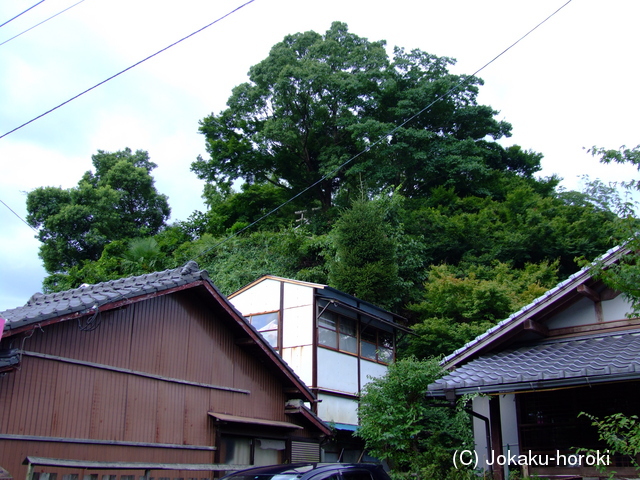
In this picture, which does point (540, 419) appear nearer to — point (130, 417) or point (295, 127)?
point (130, 417)

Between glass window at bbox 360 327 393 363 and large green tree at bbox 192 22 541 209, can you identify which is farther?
large green tree at bbox 192 22 541 209

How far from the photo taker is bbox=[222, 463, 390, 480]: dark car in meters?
6.90

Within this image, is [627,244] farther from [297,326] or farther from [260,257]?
[260,257]

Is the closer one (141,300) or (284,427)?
(141,300)

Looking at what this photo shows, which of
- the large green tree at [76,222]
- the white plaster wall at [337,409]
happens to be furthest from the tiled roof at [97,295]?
the large green tree at [76,222]

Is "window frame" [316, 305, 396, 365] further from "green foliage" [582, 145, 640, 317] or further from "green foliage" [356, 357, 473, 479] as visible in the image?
"green foliage" [582, 145, 640, 317]

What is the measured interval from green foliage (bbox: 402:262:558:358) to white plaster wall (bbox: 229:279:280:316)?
5609 mm

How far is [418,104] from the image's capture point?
34594mm

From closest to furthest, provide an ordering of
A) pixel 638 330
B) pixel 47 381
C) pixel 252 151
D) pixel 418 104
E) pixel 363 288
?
pixel 47 381 < pixel 638 330 < pixel 363 288 < pixel 418 104 < pixel 252 151

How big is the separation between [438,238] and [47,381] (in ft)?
75.3

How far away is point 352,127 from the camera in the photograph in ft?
109

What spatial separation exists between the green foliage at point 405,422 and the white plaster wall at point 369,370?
4766 millimetres

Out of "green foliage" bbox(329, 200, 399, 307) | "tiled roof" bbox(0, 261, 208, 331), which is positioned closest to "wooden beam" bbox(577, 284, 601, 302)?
"tiled roof" bbox(0, 261, 208, 331)

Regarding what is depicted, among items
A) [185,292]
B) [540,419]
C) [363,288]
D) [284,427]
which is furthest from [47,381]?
[363,288]
